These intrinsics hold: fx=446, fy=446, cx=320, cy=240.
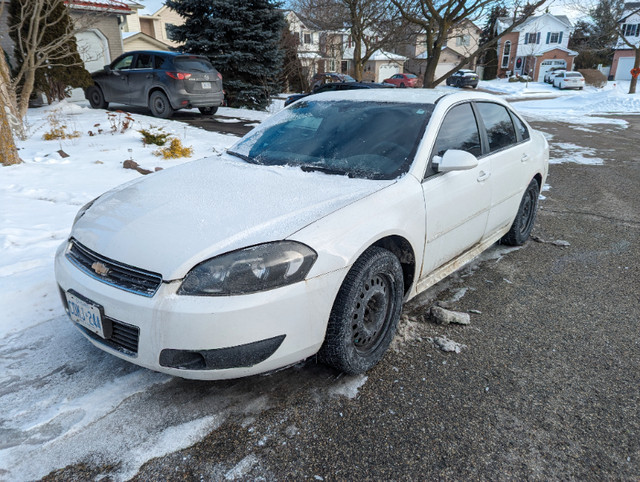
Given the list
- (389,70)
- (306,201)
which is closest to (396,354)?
(306,201)

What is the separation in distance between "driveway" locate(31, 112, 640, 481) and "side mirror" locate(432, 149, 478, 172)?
3.52 feet

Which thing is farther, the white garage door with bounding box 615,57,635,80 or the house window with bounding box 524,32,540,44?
the house window with bounding box 524,32,540,44

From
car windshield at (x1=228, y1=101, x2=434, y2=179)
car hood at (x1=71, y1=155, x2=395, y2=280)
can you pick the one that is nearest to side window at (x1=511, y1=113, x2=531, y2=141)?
car windshield at (x1=228, y1=101, x2=434, y2=179)

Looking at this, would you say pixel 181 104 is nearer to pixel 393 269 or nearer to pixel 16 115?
pixel 16 115

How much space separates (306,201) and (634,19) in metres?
65.5

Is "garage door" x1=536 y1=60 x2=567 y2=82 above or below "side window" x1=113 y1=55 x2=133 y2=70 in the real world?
above

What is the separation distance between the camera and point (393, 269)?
2.58 m

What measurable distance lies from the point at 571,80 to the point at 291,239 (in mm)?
42859

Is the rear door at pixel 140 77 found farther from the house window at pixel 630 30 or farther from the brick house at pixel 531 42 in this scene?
the house window at pixel 630 30

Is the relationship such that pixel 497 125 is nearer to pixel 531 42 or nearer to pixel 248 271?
pixel 248 271

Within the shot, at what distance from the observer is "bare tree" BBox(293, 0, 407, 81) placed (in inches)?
770

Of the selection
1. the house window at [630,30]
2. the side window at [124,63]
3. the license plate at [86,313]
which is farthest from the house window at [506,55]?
the license plate at [86,313]

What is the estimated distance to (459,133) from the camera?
3301 mm

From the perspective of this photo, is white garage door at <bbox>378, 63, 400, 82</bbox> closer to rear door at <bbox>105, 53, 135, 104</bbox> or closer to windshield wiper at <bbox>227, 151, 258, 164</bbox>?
rear door at <bbox>105, 53, 135, 104</bbox>
